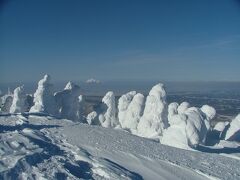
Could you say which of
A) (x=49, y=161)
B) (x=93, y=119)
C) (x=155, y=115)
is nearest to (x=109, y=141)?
(x=49, y=161)

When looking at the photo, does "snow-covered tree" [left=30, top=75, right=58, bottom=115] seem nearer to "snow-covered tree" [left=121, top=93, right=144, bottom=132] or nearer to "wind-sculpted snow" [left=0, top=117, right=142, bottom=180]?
"snow-covered tree" [left=121, top=93, right=144, bottom=132]

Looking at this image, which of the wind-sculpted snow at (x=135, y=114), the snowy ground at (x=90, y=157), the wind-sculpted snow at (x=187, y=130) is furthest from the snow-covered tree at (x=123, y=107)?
the snowy ground at (x=90, y=157)

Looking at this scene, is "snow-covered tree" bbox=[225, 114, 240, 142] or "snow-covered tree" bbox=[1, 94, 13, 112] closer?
"snow-covered tree" bbox=[225, 114, 240, 142]

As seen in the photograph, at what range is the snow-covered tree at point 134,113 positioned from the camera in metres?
44.0

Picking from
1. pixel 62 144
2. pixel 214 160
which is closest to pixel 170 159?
pixel 214 160

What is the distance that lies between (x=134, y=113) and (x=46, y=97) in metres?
9.55

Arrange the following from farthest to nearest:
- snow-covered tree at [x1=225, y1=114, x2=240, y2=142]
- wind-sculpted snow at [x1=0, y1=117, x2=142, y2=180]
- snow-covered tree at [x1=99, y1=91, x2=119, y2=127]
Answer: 1. snow-covered tree at [x1=99, y1=91, x2=119, y2=127]
2. snow-covered tree at [x1=225, y1=114, x2=240, y2=142]
3. wind-sculpted snow at [x1=0, y1=117, x2=142, y2=180]

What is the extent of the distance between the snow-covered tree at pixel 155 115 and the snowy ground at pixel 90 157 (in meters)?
10.7

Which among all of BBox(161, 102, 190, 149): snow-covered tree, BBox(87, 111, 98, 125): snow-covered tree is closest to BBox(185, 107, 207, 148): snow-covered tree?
BBox(161, 102, 190, 149): snow-covered tree

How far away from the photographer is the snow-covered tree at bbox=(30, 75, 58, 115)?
42906 millimetres

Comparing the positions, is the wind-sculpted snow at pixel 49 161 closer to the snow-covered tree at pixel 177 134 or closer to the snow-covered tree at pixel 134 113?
the snow-covered tree at pixel 177 134

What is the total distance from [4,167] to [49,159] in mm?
2967

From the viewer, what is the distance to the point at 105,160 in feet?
69.9

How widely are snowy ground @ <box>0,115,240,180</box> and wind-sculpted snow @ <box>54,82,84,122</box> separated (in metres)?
13.9
